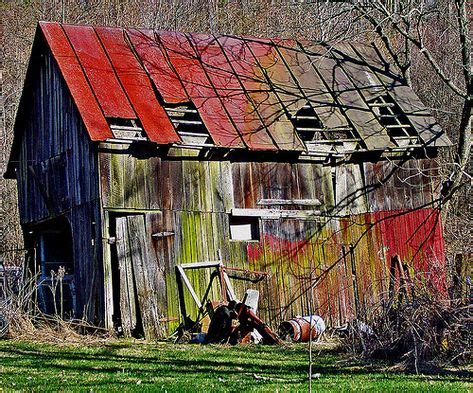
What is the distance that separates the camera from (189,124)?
21.7 metres

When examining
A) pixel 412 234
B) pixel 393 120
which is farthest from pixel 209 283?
pixel 393 120

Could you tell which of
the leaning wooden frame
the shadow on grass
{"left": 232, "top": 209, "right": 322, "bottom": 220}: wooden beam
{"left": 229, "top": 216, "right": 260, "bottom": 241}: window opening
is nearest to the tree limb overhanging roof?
{"left": 232, "top": 209, "right": 322, "bottom": 220}: wooden beam

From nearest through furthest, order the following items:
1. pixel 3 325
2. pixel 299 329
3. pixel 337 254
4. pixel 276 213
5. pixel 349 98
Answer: pixel 3 325 < pixel 299 329 < pixel 276 213 < pixel 337 254 < pixel 349 98

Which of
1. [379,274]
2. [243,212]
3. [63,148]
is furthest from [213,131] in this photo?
[379,274]

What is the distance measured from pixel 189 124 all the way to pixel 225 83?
2.34 meters

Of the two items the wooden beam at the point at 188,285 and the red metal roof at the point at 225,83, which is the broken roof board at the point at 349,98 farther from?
the wooden beam at the point at 188,285

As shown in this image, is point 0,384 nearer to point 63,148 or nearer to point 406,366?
point 406,366

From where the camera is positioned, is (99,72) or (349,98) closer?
(99,72)

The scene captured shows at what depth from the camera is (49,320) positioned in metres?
19.8

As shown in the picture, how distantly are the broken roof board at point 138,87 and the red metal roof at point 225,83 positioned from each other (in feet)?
0.09

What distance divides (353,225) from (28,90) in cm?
940

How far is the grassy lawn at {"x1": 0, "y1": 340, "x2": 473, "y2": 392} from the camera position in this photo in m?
11.5

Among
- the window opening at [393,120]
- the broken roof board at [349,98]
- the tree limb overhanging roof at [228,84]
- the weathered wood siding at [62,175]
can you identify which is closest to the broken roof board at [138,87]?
the tree limb overhanging roof at [228,84]

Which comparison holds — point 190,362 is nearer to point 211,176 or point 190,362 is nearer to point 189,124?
point 211,176
